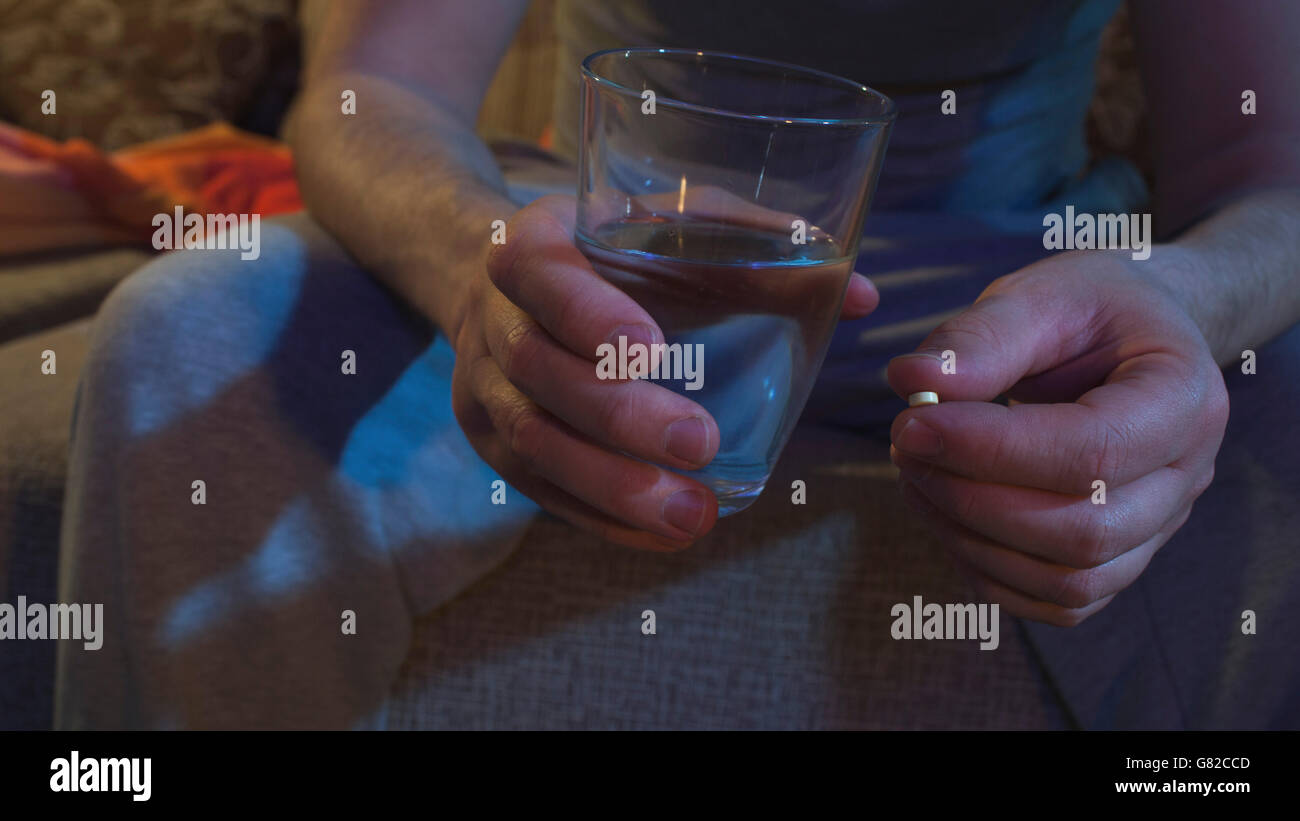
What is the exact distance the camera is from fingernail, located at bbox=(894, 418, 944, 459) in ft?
1.27

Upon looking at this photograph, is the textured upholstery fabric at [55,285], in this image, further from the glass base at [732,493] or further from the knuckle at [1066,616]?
the knuckle at [1066,616]

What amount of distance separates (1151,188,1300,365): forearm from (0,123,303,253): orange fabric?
97 centimetres

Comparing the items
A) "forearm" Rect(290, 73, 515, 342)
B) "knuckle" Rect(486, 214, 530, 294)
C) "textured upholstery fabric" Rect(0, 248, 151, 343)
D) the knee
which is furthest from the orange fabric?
"knuckle" Rect(486, 214, 530, 294)

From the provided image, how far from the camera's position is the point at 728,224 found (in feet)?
1.24

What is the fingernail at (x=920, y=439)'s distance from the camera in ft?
1.27

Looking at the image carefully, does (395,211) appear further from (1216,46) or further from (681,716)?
(1216,46)

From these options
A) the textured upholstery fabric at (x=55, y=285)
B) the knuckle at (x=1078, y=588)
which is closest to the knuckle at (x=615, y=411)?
the knuckle at (x=1078, y=588)

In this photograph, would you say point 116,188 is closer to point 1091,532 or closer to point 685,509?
point 685,509

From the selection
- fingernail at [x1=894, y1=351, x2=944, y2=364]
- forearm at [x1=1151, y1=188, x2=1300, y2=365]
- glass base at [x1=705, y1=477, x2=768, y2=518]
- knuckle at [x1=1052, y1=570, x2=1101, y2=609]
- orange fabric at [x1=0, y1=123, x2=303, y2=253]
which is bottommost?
knuckle at [x1=1052, y1=570, x2=1101, y2=609]

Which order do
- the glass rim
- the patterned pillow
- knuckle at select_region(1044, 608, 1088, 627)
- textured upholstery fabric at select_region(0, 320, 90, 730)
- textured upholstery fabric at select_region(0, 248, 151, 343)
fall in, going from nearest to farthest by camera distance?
the glass rim
knuckle at select_region(1044, 608, 1088, 627)
textured upholstery fabric at select_region(0, 320, 90, 730)
textured upholstery fabric at select_region(0, 248, 151, 343)
the patterned pillow

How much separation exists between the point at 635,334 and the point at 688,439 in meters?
0.05

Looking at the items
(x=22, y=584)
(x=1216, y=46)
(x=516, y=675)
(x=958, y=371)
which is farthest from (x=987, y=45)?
(x=22, y=584)

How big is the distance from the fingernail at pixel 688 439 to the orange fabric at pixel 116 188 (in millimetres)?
919

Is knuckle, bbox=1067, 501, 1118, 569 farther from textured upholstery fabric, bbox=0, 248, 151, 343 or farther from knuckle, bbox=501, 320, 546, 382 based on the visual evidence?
textured upholstery fabric, bbox=0, 248, 151, 343
